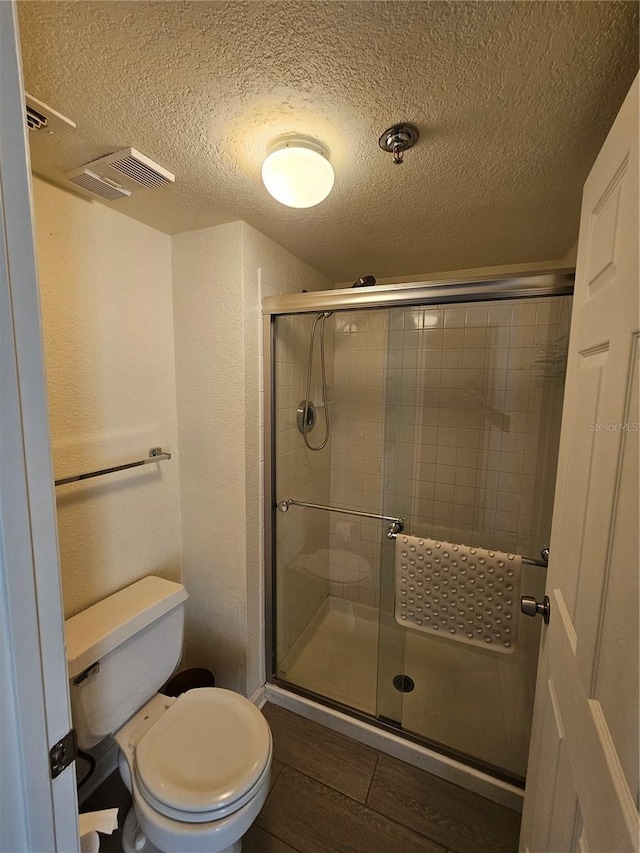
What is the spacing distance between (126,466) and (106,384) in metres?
0.33

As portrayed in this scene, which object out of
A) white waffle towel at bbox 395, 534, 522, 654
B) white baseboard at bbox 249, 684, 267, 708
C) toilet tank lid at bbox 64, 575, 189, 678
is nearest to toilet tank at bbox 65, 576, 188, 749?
toilet tank lid at bbox 64, 575, 189, 678

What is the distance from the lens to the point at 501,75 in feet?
2.44

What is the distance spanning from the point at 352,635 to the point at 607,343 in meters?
2.06

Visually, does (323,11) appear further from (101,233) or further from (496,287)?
(101,233)

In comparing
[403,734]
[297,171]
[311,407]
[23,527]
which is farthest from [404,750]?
[297,171]

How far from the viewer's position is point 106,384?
4.49ft

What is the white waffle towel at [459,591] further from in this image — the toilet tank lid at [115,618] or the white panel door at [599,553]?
Answer: the toilet tank lid at [115,618]

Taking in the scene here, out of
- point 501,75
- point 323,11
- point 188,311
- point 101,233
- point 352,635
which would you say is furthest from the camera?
point 352,635

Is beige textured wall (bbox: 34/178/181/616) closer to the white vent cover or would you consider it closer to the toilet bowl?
the white vent cover

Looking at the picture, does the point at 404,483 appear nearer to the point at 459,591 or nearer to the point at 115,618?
the point at 459,591

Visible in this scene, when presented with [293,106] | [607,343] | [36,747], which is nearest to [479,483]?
[607,343]

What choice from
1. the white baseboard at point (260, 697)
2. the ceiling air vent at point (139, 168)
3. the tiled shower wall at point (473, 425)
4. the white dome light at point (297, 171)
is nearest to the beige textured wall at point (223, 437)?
the white baseboard at point (260, 697)
